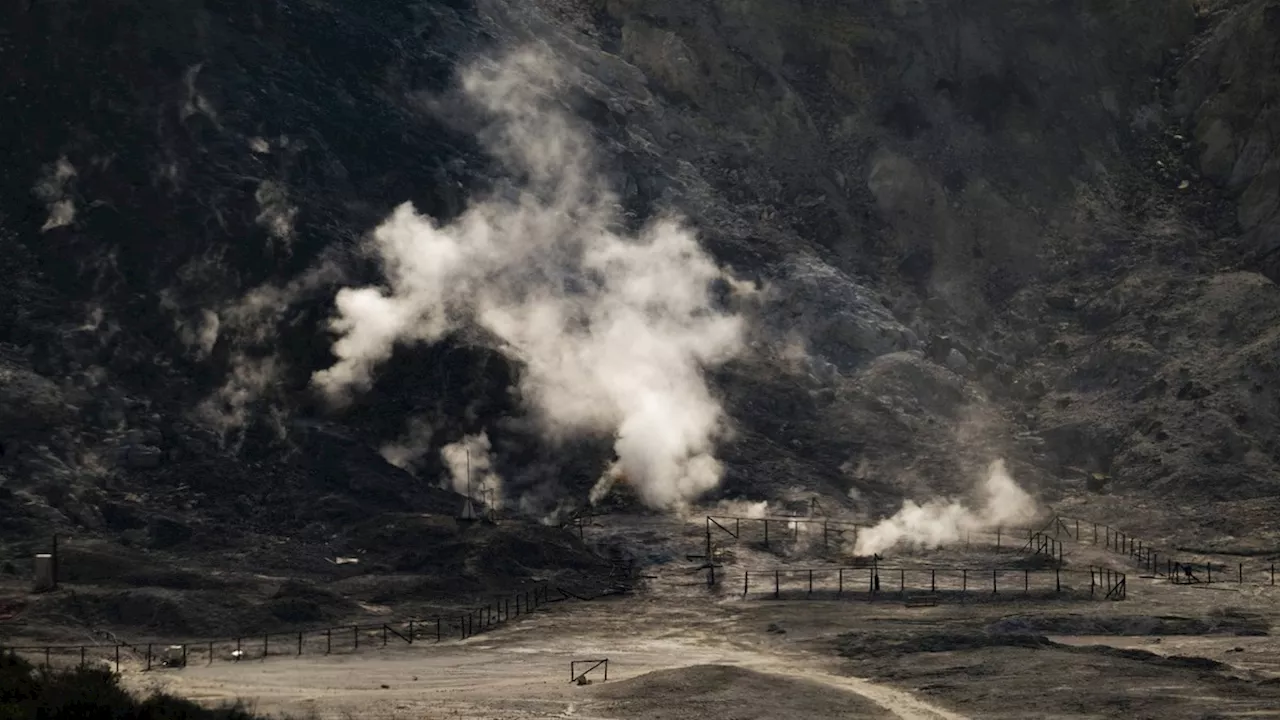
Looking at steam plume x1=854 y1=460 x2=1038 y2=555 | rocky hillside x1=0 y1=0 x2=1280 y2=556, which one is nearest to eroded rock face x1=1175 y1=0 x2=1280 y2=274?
rocky hillside x1=0 y1=0 x2=1280 y2=556

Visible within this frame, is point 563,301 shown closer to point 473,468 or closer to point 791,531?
point 473,468

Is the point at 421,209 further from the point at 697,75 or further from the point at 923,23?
the point at 923,23

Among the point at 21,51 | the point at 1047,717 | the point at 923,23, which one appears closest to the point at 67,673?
the point at 1047,717

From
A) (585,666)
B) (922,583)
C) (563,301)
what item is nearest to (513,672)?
A: (585,666)

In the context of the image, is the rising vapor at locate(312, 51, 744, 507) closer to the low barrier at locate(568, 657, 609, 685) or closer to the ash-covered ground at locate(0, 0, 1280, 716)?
Result: the ash-covered ground at locate(0, 0, 1280, 716)

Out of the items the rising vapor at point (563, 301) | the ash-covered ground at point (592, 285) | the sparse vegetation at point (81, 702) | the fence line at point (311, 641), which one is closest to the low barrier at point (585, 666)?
the fence line at point (311, 641)
